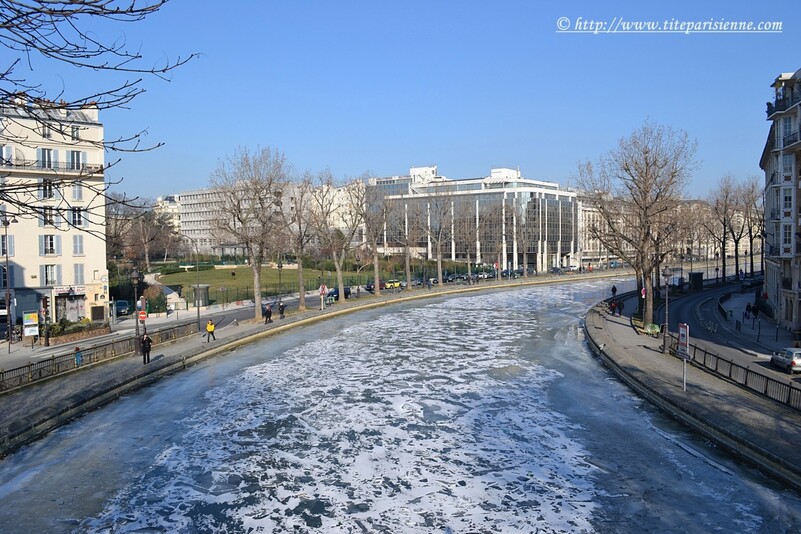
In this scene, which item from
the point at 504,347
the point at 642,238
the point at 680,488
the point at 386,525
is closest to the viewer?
the point at 386,525

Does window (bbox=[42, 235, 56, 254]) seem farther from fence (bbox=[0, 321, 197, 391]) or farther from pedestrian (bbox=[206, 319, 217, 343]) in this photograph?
pedestrian (bbox=[206, 319, 217, 343])

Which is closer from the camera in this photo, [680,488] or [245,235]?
[680,488]

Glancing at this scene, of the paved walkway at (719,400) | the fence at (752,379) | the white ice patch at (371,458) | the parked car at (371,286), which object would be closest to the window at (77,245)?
→ the white ice patch at (371,458)

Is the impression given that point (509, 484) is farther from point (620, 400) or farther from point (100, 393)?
point (100, 393)

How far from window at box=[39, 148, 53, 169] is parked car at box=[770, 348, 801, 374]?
48.9 metres

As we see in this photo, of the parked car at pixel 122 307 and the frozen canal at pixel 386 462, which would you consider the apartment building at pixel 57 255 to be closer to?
the parked car at pixel 122 307

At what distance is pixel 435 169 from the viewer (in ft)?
547

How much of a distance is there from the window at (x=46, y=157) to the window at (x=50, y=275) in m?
7.70

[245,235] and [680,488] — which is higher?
[245,235]

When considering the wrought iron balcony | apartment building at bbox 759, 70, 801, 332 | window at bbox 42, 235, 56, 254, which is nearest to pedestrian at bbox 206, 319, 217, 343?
window at bbox 42, 235, 56, 254

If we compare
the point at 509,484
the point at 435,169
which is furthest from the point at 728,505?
the point at 435,169

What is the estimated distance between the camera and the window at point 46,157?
1904 inches

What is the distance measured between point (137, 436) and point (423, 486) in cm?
992

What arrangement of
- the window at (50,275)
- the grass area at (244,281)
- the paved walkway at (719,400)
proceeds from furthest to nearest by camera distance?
the grass area at (244,281) → the window at (50,275) → the paved walkway at (719,400)
